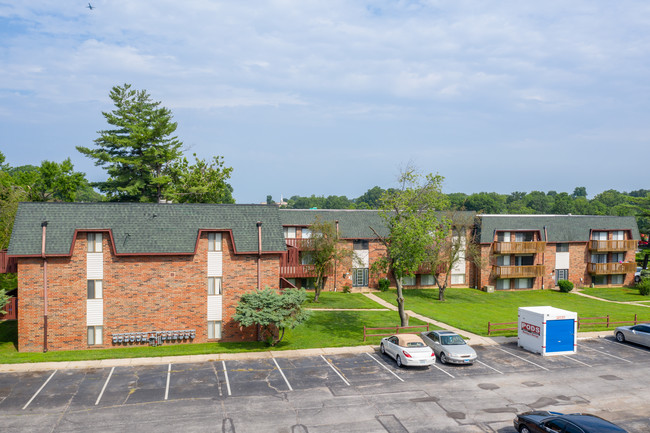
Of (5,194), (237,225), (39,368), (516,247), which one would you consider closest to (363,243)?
(516,247)

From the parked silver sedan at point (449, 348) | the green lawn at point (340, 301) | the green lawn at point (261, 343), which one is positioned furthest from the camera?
the green lawn at point (340, 301)

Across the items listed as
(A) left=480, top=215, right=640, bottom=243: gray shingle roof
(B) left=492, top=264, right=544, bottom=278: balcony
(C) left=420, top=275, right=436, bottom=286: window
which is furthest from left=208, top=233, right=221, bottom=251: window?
(B) left=492, top=264, right=544, bottom=278: balcony

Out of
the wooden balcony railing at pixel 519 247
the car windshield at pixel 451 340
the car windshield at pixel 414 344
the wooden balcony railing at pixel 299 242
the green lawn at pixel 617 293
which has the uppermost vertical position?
the wooden balcony railing at pixel 299 242

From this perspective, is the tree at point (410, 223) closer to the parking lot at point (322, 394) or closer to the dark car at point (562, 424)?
the parking lot at point (322, 394)

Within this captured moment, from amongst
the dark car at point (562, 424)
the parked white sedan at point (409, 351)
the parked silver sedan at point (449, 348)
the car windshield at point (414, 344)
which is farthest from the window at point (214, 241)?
the dark car at point (562, 424)

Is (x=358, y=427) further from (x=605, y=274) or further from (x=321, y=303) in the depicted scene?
(x=605, y=274)

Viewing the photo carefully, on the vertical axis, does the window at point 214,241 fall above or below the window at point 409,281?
above

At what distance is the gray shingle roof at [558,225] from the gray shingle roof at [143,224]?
30.7m

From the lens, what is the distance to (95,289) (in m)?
29.7

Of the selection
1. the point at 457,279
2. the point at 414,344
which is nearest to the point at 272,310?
the point at 414,344

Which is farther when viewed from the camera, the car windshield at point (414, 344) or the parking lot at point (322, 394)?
the car windshield at point (414, 344)

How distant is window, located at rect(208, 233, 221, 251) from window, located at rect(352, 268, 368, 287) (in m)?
22.5

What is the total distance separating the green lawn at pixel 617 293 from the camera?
52.2 m

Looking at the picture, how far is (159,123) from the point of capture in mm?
58125
